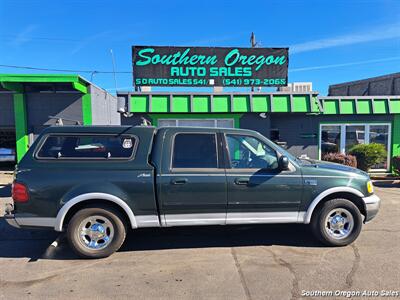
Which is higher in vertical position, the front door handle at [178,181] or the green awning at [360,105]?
the green awning at [360,105]

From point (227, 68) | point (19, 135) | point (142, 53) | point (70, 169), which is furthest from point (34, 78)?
point (70, 169)

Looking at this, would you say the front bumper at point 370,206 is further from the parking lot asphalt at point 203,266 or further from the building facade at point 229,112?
the building facade at point 229,112

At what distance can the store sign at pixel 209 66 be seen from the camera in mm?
12391

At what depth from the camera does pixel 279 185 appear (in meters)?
4.66

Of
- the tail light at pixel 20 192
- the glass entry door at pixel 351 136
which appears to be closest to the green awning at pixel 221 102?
the glass entry door at pixel 351 136

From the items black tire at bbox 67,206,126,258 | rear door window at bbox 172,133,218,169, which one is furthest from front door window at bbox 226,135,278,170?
black tire at bbox 67,206,126,258

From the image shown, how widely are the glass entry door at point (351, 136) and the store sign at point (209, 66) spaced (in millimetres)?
2762

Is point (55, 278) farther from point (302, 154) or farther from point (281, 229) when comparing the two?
point (302, 154)

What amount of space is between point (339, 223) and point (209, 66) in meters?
9.15

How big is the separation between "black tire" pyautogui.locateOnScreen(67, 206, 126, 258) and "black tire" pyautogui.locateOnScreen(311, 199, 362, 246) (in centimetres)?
286

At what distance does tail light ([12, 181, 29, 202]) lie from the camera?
168 inches

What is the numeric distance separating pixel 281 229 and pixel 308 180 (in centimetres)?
140

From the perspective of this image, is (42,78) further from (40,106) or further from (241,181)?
(241,181)

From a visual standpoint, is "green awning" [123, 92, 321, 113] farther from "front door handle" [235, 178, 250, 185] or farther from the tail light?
the tail light
